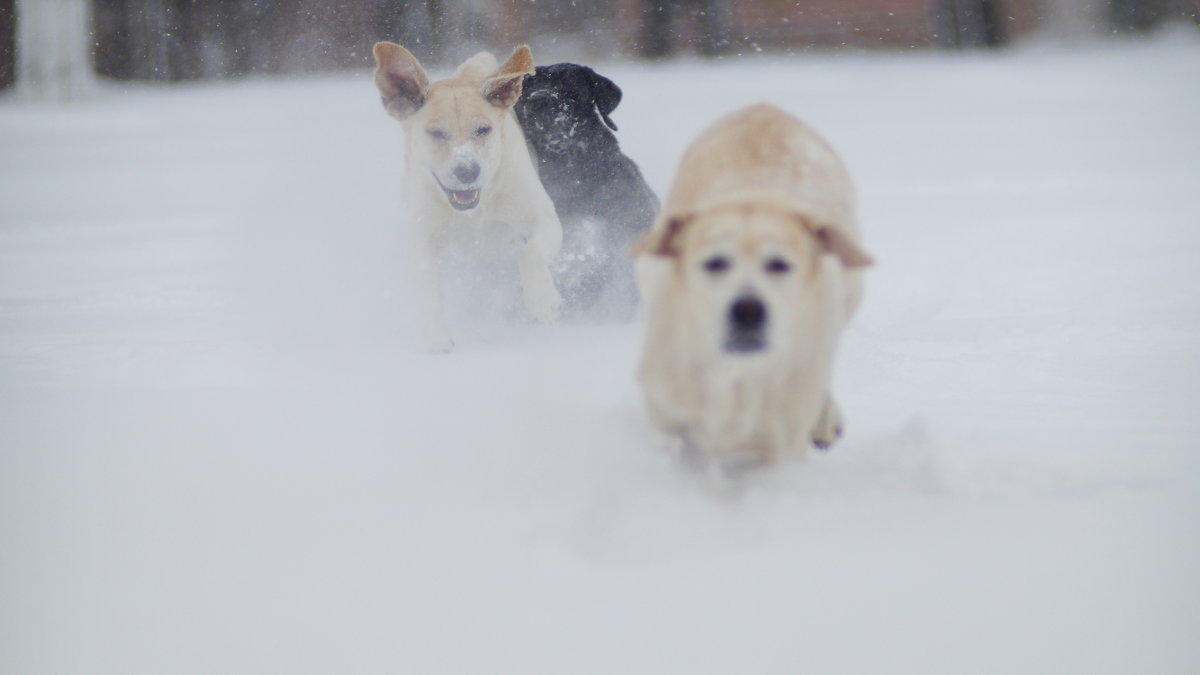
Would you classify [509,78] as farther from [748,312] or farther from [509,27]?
[509,27]

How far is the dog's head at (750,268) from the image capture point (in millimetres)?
1997

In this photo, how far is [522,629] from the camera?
6.14 ft

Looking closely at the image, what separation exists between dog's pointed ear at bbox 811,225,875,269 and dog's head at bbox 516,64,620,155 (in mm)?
1902

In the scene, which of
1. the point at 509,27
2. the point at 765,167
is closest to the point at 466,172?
the point at 765,167

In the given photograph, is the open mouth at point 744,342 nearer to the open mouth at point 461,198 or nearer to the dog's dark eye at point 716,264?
the dog's dark eye at point 716,264

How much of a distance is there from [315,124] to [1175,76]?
4136 mm

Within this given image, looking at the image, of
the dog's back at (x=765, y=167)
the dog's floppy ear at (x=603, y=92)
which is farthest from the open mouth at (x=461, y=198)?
the dog's back at (x=765, y=167)

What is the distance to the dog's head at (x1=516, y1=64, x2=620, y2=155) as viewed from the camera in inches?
153

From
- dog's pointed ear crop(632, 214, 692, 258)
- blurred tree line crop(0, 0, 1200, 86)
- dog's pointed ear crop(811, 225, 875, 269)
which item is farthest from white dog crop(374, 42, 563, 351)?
dog's pointed ear crop(811, 225, 875, 269)

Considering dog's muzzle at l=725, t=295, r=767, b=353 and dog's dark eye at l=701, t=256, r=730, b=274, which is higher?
dog's dark eye at l=701, t=256, r=730, b=274

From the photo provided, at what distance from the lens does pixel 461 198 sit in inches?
145

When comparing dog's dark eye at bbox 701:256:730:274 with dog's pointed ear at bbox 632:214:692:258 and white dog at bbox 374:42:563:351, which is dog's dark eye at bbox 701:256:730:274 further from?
white dog at bbox 374:42:563:351

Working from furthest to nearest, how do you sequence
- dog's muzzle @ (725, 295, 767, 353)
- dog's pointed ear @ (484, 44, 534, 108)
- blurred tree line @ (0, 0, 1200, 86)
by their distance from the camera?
1. blurred tree line @ (0, 0, 1200, 86)
2. dog's pointed ear @ (484, 44, 534, 108)
3. dog's muzzle @ (725, 295, 767, 353)

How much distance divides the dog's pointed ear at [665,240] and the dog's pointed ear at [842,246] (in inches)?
10.7
